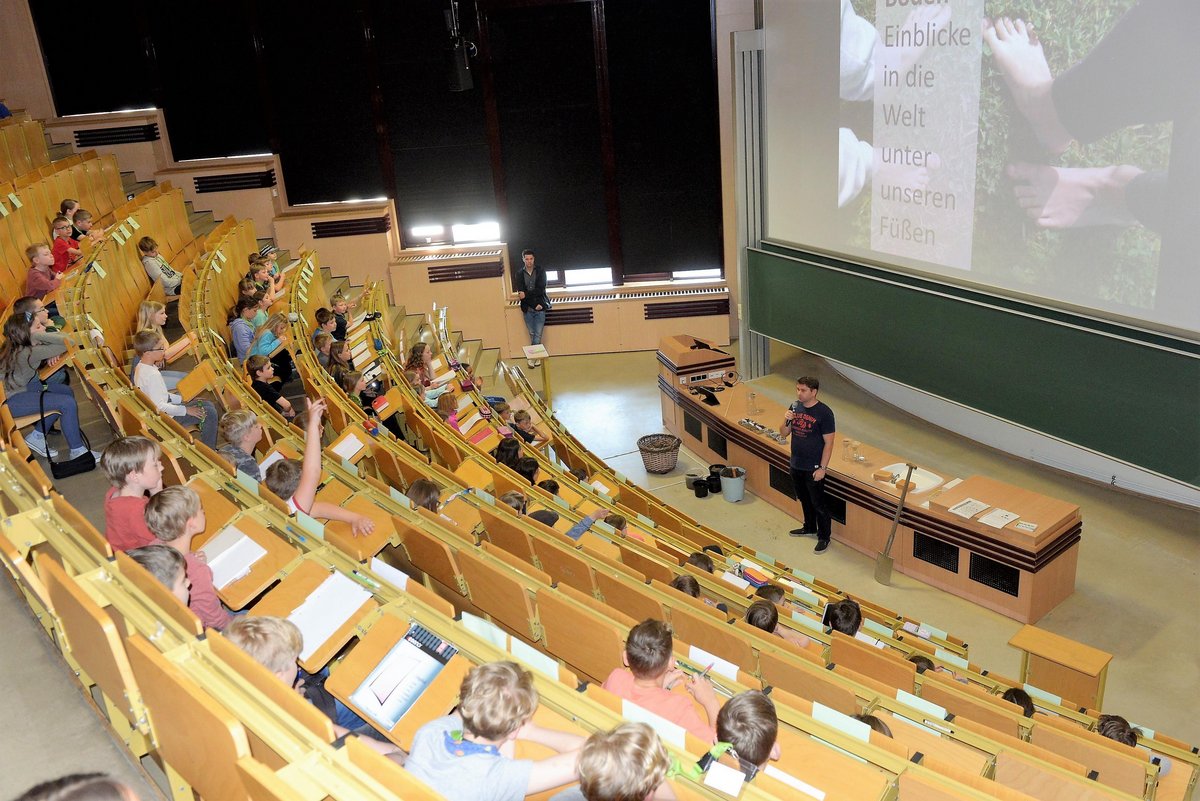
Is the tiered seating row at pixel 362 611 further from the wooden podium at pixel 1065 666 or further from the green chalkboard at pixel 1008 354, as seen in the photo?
the green chalkboard at pixel 1008 354

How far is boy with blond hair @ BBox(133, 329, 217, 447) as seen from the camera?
5.67m

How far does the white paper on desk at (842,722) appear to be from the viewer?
3.13 m

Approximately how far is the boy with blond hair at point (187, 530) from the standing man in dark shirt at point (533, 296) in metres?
8.48

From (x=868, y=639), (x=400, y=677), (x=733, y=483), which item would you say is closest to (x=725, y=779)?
(x=400, y=677)

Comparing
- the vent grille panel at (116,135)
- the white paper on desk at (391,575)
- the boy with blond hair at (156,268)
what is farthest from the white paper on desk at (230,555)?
the vent grille panel at (116,135)

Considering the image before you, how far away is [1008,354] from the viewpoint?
788cm

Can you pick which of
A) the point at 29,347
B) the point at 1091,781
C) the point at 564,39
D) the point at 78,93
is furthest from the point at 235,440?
the point at 78,93

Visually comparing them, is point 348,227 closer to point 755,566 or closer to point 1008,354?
point 755,566

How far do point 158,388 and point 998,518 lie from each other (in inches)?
227

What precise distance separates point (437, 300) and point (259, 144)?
10.6ft

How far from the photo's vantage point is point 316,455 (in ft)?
14.9

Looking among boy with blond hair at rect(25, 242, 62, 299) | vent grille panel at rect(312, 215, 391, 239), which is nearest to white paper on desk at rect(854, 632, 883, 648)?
boy with blond hair at rect(25, 242, 62, 299)

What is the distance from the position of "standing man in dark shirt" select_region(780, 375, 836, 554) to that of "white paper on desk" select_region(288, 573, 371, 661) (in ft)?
14.8

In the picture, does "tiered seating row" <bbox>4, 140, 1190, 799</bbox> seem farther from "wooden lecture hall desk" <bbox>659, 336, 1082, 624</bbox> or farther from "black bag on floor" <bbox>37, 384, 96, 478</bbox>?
"wooden lecture hall desk" <bbox>659, 336, 1082, 624</bbox>
